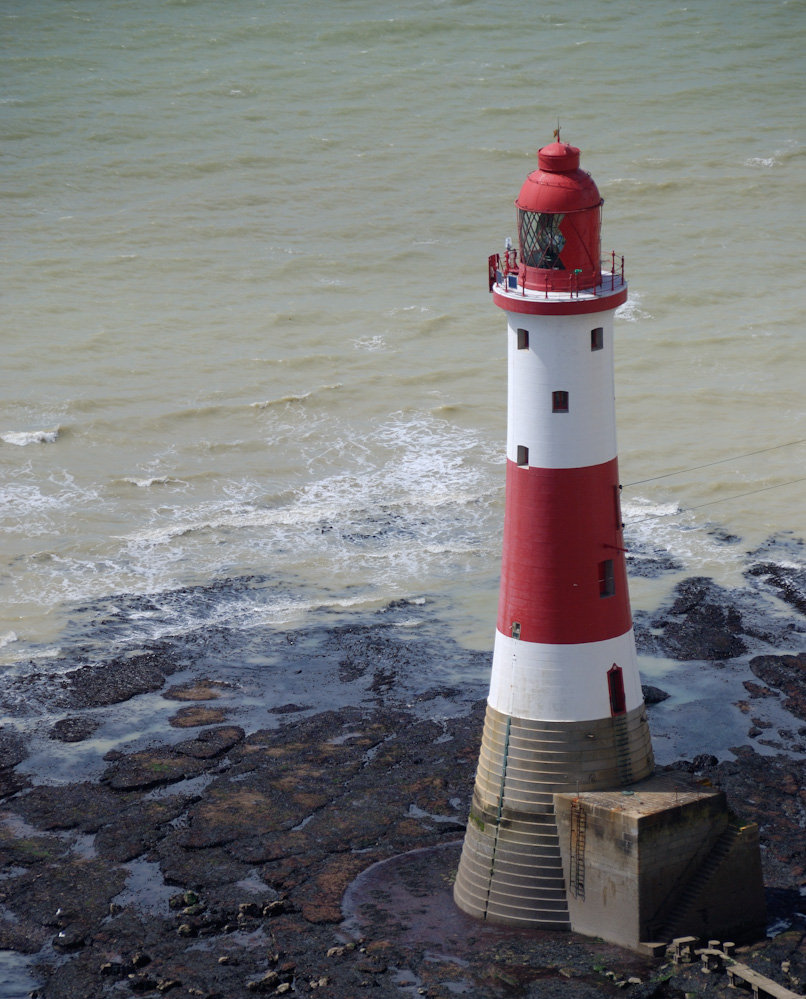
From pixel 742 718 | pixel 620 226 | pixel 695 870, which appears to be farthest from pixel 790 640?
pixel 620 226

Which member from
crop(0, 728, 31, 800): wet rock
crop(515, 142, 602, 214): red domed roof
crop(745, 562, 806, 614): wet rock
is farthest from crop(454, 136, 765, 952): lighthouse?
crop(745, 562, 806, 614): wet rock

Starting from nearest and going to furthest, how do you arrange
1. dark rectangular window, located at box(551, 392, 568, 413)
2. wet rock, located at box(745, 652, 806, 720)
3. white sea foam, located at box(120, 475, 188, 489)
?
dark rectangular window, located at box(551, 392, 568, 413) → wet rock, located at box(745, 652, 806, 720) → white sea foam, located at box(120, 475, 188, 489)

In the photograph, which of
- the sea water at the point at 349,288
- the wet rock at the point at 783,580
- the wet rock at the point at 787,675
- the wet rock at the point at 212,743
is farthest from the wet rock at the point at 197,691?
the wet rock at the point at 783,580

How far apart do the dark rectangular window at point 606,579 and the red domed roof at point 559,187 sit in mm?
5618

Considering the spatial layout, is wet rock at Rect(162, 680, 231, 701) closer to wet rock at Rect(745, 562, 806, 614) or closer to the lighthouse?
the lighthouse

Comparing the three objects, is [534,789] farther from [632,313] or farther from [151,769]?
[632,313]

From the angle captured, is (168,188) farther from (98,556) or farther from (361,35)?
(98,556)

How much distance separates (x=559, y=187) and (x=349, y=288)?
45463 mm

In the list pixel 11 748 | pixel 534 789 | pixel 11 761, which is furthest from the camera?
pixel 11 748

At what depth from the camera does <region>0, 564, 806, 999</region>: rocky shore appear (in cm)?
2942

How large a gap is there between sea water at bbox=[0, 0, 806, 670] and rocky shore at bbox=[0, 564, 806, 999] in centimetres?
242

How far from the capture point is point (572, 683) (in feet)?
94.0

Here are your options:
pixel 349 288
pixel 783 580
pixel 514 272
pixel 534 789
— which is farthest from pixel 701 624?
pixel 349 288

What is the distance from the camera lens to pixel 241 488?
55656mm
